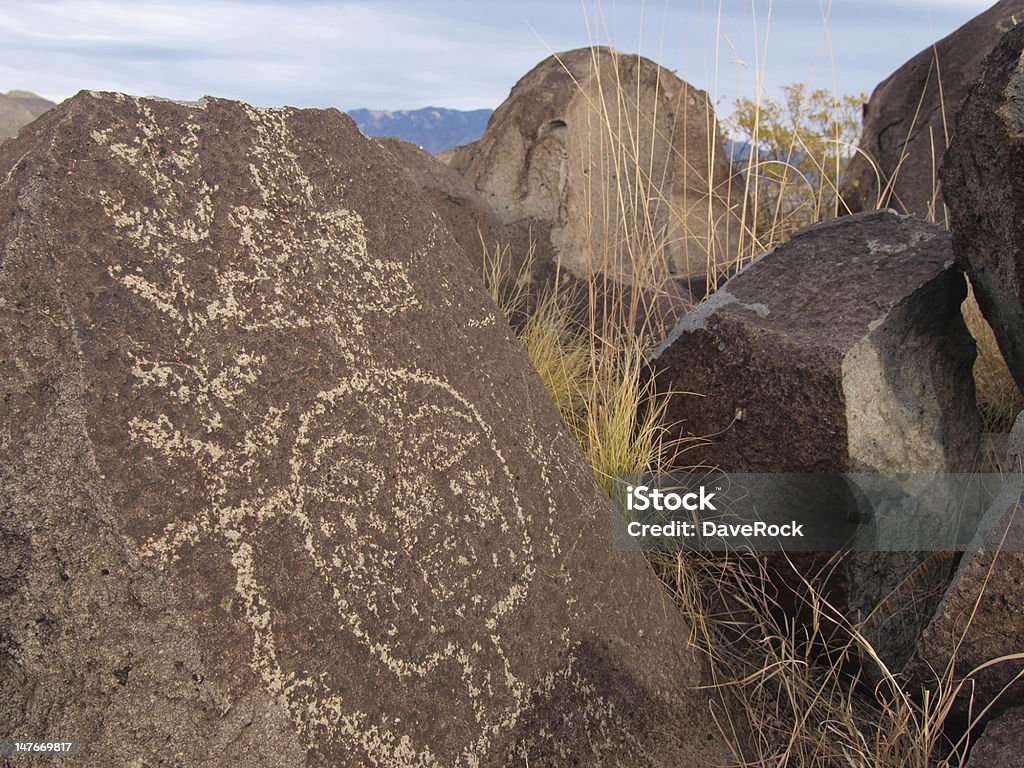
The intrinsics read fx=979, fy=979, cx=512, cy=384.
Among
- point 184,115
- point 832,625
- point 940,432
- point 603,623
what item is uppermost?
point 184,115

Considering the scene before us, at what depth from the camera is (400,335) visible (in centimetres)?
149

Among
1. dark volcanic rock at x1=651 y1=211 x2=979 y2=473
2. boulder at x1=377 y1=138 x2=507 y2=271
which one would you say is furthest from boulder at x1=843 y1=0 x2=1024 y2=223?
dark volcanic rock at x1=651 y1=211 x2=979 y2=473

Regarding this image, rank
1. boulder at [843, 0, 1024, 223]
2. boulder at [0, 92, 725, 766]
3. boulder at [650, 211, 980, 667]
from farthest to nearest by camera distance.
Result: 1. boulder at [843, 0, 1024, 223]
2. boulder at [650, 211, 980, 667]
3. boulder at [0, 92, 725, 766]

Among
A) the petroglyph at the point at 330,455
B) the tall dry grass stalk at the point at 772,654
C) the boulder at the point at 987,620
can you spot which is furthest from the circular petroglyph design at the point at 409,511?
the boulder at the point at 987,620

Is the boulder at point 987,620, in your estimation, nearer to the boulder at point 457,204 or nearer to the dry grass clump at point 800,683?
the dry grass clump at point 800,683

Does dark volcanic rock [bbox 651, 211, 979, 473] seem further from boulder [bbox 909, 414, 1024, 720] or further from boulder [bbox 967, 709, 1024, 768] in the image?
boulder [bbox 967, 709, 1024, 768]

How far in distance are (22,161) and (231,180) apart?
0.26 m

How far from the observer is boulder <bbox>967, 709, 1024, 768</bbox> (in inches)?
58.0

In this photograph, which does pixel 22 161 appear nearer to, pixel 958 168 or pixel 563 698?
pixel 563 698

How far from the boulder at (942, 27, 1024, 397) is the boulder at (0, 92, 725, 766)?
36.2 inches

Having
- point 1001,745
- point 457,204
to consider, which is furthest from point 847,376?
point 457,204

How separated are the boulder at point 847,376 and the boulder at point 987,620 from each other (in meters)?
0.35

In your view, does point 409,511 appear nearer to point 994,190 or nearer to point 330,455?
point 330,455

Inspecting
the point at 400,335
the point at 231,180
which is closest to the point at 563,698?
the point at 400,335
